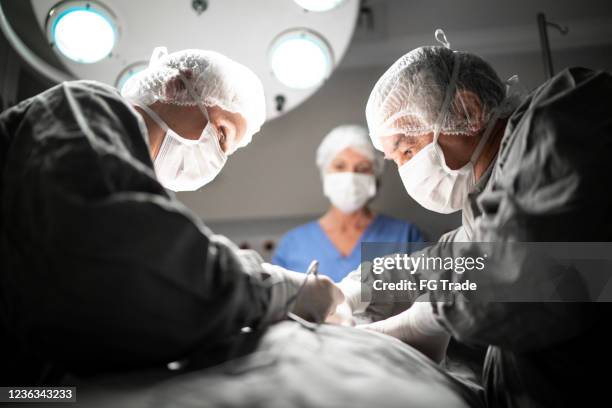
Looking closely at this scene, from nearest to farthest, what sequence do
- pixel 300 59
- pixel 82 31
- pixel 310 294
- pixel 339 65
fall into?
1. pixel 310 294
2. pixel 82 31
3. pixel 300 59
4. pixel 339 65

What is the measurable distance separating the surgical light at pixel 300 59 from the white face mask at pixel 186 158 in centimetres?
59

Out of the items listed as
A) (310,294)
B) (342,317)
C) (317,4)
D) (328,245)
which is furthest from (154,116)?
(328,245)

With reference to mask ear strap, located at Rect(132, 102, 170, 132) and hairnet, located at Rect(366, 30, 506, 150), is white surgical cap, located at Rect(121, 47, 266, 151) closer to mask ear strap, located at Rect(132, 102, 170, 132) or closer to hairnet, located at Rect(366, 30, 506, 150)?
mask ear strap, located at Rect(132, 102, 170, 132)

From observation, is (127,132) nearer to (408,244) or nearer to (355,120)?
(408,244)

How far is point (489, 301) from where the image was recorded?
0.99 meters

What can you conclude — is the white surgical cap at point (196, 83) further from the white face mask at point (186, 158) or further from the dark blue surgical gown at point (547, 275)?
the dark blue surgical gown at point (547, 275)

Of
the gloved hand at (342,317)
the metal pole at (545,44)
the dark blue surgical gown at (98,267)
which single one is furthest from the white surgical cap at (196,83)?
the metal pole at (545,44)

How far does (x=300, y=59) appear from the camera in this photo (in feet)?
6.73

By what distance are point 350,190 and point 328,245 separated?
29 centimetres

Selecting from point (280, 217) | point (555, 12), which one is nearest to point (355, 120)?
point (280, 217)

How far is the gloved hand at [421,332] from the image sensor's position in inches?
49.4

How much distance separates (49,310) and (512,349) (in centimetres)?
80

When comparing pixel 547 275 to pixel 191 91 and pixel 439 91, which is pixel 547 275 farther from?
pixel 191 91

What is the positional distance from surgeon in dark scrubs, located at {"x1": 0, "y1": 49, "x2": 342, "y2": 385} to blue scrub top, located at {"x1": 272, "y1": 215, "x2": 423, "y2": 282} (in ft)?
4.73
